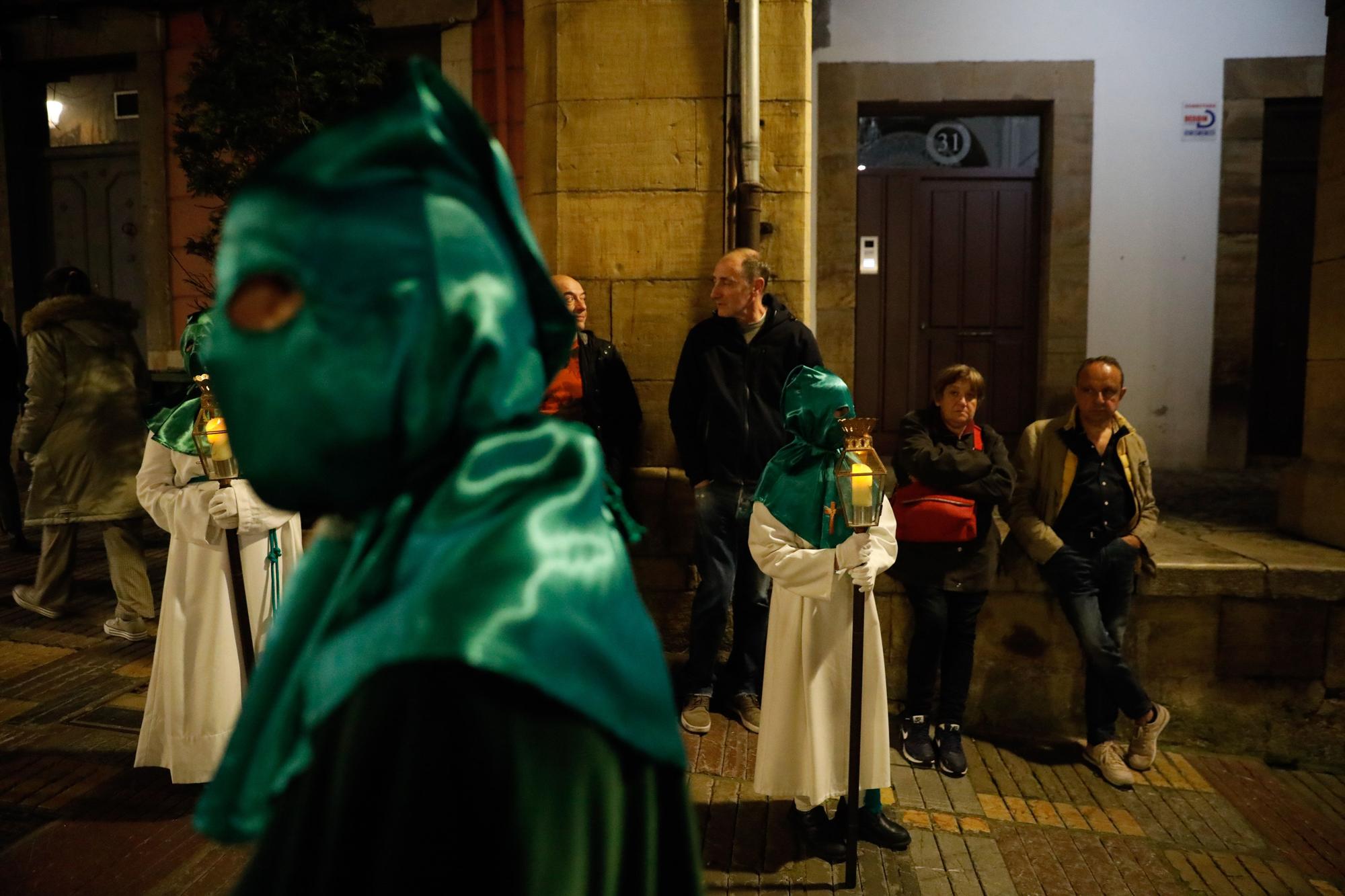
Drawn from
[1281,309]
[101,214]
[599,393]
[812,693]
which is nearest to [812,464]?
[812,693]

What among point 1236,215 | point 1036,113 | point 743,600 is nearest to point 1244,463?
point 1236,215

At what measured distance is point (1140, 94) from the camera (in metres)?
8.13

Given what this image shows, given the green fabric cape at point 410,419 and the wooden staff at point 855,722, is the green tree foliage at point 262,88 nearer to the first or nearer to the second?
the wooden staff at point 855,722

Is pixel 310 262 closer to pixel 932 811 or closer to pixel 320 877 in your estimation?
pixel 320 877

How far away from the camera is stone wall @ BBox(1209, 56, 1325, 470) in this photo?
8133mm

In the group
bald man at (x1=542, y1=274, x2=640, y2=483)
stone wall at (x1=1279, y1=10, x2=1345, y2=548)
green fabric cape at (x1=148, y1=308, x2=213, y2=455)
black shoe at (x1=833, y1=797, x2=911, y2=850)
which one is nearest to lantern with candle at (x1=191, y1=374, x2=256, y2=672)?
green fabric cape at (x1=148, y1=308, x2=213, y2=455)

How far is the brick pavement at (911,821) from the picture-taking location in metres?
3.73

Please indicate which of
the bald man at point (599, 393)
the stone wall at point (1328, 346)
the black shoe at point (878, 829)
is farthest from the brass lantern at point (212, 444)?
the stone wall at point (1328, 346)

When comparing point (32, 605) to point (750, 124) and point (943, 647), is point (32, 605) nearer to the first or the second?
point (750, 124)

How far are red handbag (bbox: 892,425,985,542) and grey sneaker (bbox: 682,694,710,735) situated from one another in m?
1.29

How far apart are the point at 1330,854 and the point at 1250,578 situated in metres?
1.35

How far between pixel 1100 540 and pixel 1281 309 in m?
5.33

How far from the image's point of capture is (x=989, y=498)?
477cm

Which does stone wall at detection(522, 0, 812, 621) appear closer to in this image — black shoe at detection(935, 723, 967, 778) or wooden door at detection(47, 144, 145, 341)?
black shoe at detection(935, 723, 967, 778)
